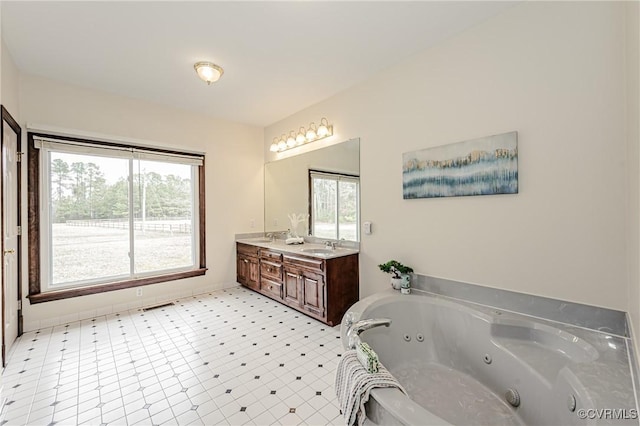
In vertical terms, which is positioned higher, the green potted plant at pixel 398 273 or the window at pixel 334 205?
the window at pixel 334 205

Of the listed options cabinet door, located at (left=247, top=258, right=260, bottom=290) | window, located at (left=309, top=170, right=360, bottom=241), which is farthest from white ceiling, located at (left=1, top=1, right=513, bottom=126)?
cabinet door, located at (left=247, top=258, right=260, bottom=290)

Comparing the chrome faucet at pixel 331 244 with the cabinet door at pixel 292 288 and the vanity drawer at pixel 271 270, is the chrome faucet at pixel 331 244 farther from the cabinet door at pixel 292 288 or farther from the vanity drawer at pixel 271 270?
the vanity drawer at pixel 271 270

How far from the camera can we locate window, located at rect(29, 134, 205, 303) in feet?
9.94

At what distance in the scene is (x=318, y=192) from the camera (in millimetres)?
3836

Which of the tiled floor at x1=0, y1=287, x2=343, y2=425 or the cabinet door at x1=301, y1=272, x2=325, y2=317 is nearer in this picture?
the tiled floor at x1=0, y1=287, x2=343, y2=425

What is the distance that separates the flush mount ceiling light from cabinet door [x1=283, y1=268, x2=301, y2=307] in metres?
2.37

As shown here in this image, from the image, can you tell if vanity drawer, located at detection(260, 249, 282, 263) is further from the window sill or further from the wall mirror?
the window sill

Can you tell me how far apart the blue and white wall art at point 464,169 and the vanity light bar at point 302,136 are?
4.17 feet

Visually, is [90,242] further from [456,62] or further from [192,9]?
[456,62]

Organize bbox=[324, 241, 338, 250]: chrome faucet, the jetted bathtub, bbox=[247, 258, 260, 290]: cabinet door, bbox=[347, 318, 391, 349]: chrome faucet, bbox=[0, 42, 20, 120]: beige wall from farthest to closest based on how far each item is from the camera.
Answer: bbox=[247, 258, 260, 290]: cabinet door → bbox=[324, 241, 338, 250]: chrome faucet → bbox=[0, 42, 20, 120]: beige wall → bbox=[347, 318, 391, 349]: chrome faucet → the jetted bathtub

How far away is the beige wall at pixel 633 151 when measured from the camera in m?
1.32

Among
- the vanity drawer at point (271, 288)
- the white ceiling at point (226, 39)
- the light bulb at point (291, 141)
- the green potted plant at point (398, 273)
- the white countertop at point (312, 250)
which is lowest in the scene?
the vanity drawer at point (271, 288)

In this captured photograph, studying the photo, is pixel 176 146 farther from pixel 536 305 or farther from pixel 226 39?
pixel 536 305

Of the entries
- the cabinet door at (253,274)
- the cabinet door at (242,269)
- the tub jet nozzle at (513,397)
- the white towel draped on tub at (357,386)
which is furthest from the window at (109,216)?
the tub jet nozzle at (513,397)
